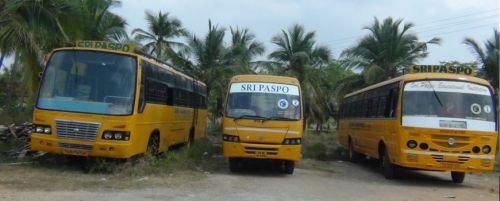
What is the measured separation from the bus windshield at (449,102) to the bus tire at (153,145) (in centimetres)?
663

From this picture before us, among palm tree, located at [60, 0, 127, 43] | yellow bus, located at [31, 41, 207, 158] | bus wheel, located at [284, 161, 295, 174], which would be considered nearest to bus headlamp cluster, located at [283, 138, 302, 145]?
bus wheel, located at [284, 161, 295, 174]

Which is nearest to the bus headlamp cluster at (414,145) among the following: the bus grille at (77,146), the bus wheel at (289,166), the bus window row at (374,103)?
the bus window row at (374,103)

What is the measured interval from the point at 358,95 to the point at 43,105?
1236cm

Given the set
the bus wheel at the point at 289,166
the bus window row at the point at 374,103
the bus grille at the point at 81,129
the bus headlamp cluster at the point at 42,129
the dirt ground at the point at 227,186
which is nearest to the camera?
the dirt ground at the point at 227,186

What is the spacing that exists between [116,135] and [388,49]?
77.6ft

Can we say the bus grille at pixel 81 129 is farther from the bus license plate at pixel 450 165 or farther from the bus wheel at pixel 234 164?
Result: the bus license plate at pixel 450 165

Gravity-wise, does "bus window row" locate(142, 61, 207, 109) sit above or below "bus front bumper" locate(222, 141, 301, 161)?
above

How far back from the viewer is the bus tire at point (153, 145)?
50.1 feet

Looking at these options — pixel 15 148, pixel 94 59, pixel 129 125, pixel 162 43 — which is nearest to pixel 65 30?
pixel 15 148

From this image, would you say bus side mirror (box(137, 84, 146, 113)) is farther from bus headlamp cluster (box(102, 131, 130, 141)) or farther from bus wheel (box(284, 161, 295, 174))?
bus wheel (box(284, 161, 295, 174))

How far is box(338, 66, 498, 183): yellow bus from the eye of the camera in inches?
563

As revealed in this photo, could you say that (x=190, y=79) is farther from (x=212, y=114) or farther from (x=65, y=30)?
(x=212, y=114)

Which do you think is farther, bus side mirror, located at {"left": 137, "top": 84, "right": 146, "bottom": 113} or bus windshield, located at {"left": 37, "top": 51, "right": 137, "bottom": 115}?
bus side mirror, located at {"left": 137, "top": 84, "right": 146, "bottom": 113}

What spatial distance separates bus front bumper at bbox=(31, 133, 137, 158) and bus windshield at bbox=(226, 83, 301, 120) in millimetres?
3259
